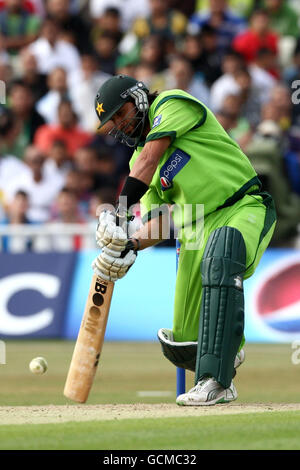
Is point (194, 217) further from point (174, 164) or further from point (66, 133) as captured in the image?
point (66, 133)

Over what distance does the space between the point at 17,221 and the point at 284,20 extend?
585 centimetres

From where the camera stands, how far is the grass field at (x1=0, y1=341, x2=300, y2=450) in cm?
529

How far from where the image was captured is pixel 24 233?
13.2 metres

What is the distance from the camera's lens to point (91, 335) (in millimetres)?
6785

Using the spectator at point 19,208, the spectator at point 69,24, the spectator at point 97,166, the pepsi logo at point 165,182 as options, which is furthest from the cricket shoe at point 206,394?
the spectator at point 69,24

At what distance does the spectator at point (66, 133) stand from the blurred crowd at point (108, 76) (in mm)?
16

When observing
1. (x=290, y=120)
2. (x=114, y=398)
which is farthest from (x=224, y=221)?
(x=290, y=120)

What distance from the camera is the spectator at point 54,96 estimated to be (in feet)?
51.1

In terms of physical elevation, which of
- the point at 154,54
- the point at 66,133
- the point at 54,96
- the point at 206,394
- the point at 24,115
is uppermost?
the point at 154,54

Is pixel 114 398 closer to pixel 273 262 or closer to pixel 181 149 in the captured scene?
pixel 181 149

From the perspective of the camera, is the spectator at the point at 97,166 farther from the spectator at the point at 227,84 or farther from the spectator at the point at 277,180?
the spectator at the point at 277,180

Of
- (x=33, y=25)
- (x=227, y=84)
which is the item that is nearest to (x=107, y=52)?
(x=33, y=25)
